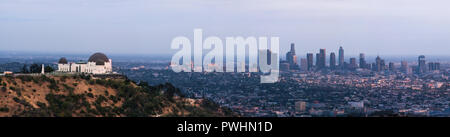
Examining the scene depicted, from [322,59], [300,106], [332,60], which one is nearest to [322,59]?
[322,59]

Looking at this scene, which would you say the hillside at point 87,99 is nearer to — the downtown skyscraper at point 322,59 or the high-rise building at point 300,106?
the high-rise building at point 300,106

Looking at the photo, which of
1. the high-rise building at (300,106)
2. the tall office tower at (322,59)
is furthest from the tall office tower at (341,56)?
the high-rise building at (300,106)

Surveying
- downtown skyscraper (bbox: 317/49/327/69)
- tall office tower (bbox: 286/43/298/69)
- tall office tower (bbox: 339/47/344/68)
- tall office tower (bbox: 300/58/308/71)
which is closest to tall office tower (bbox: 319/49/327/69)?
downtown skyscraper (bbox: 317/49/327/69)

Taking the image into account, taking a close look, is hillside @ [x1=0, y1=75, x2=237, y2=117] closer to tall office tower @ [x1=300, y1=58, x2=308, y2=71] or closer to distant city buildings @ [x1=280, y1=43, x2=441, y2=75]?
tall office tower @ [x1=300, y1=58, x2=308, y2=71]

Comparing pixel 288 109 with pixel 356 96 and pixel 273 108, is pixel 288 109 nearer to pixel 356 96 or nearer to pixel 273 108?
pixel 273 108

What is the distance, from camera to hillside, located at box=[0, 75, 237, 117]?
31.6m

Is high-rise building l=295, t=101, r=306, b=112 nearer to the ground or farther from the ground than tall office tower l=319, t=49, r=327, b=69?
nearer to the ground

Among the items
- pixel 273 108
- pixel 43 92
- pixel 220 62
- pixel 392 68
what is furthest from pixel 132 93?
pixel 392 68

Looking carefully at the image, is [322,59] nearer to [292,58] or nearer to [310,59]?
[310,59]

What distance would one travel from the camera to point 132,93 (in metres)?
37.2

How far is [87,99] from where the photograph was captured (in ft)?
114

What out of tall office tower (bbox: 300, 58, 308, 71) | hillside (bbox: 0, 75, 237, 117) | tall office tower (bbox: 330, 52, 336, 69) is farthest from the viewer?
tall office tower (bbox: 330, 52, 336, 69)

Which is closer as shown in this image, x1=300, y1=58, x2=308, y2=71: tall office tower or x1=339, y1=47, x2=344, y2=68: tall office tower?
x1=300, y1=58, x2=308, y2=71: tall office tower

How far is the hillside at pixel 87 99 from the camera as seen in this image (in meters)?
31.6
